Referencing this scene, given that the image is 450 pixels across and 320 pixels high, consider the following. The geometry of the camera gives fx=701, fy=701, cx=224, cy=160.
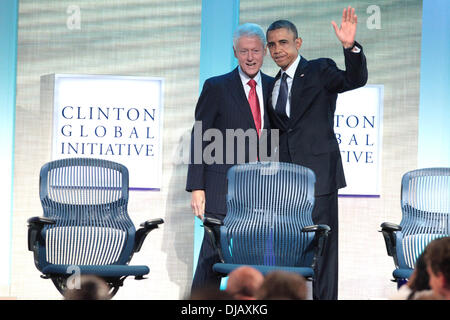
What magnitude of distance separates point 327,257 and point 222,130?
1.03 meters

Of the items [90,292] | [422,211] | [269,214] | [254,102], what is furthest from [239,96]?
[90,292]

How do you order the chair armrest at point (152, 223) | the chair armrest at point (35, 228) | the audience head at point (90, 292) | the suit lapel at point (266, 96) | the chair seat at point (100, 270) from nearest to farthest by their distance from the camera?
1. the audience head at point (90, 292)
2. the chair seat at point (100, 270)
3. the chair armrest at point (35, 228)
4. the chair armrest at point (152, 223)
5. the suit lapel at point (266, 96)

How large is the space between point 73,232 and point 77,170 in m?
0.42

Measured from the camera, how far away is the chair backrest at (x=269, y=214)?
400 centimetres

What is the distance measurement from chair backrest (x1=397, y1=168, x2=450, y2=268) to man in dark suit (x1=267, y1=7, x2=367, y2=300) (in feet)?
1.34

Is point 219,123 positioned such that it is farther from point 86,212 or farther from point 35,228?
point 35,228

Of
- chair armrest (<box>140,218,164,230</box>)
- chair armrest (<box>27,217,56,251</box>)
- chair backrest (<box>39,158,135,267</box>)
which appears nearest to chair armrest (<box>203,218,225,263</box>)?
chair armrest (<box>140,218,164,230</box>)

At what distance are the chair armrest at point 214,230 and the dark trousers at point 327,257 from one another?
628 millimetres

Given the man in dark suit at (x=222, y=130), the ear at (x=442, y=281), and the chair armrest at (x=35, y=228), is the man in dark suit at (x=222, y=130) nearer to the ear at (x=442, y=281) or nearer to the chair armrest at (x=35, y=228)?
the chair armrest at (x=35, y=228)

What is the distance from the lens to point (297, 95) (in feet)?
14.1

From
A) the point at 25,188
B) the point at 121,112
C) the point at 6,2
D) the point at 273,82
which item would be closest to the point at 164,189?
the point at 121,112

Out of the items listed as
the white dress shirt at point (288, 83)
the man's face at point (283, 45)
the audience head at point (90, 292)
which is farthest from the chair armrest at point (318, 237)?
the audience head at point (90, 292)

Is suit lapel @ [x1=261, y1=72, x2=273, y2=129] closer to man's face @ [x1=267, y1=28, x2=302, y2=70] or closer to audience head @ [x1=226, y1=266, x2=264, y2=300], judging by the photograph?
man's face @ [x1=267, y1=28, x2=302, y2=70]

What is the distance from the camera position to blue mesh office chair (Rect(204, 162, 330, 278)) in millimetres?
3994
